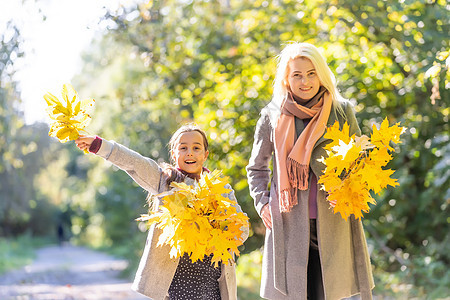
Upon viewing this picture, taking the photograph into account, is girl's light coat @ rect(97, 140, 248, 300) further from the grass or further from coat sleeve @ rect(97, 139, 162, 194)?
the grass

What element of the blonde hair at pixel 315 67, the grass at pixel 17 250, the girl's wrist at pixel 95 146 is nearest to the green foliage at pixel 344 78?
the blonde hair at pixel 315 67

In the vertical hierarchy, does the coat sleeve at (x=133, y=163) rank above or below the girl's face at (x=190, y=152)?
below

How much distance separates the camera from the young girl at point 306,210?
3404 millimetres

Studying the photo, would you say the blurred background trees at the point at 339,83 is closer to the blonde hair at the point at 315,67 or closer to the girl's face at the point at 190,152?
the blonde hair at the point at 315,67

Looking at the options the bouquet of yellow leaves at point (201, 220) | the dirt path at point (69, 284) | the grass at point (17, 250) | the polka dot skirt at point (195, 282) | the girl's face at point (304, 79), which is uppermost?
the grass at point (17, 250)

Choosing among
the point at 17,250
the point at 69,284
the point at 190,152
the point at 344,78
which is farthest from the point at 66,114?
the point at 17,250

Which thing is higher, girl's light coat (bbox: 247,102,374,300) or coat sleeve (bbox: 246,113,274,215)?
coat sleeve (bbox: 246,113,274,215)

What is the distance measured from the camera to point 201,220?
326 cm

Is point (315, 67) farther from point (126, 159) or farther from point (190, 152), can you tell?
point (126, 159)

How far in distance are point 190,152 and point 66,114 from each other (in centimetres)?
76

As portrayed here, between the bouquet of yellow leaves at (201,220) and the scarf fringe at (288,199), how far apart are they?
0.23m

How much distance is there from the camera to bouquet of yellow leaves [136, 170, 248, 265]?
3246mm

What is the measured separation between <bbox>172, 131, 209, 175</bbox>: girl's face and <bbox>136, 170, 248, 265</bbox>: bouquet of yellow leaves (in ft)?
1.30

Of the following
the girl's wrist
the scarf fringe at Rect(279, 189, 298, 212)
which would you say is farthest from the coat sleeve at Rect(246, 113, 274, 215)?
the girl's wrist
